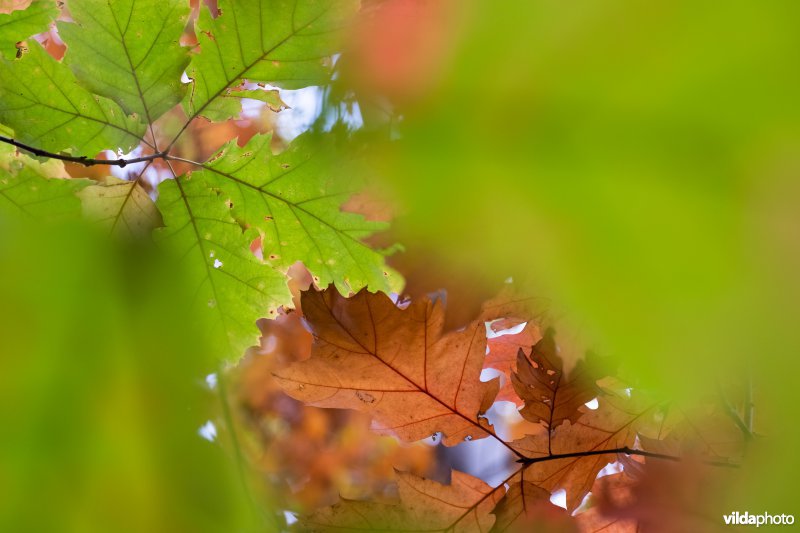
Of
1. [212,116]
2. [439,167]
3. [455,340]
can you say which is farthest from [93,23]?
[439,167]

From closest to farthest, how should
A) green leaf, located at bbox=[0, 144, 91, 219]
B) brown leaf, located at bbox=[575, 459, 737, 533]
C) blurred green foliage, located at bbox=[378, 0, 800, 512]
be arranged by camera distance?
blurred green foliage, located at bbox=[378, 0, 800, 512], brown leaf, located at bbox=[575, 459, 737, 533], green leaf, located at bbox=[0, 144, 91, 219]

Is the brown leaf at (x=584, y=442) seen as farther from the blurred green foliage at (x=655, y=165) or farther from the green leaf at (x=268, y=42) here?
the blurred green foliage at (x=655, y=165)

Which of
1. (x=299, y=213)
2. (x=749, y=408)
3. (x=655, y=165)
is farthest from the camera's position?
(x=299, y=213)

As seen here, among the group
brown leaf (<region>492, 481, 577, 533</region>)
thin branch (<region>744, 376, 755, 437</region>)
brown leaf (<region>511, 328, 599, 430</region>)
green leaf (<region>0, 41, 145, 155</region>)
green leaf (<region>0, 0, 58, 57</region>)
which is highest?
green leaf (<region>0, 0, 58, 57</region>)

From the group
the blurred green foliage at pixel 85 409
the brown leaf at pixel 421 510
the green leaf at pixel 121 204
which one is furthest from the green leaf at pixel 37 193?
the blurred green foliage at pixel 85 409

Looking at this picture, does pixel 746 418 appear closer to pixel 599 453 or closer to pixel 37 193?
pixel 599 453

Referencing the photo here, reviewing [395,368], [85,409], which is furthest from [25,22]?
[85,409]

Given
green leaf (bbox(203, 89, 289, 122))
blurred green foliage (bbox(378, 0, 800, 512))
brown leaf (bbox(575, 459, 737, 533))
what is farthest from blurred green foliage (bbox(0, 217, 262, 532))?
green leaf (bbox(203, 89, 289, 122))

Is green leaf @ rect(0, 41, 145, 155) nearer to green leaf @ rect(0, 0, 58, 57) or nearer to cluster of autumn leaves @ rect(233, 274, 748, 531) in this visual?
green leaf @ rect(0, 0, 58, 57)
